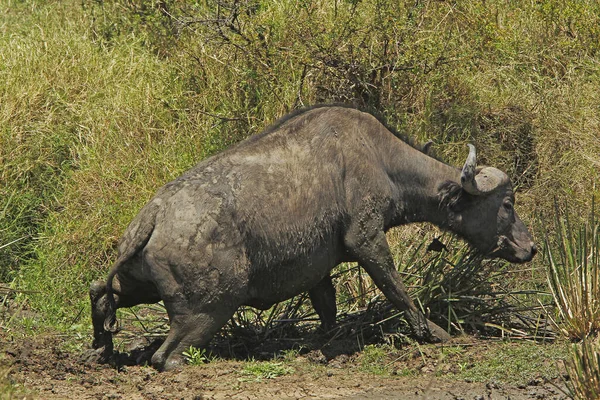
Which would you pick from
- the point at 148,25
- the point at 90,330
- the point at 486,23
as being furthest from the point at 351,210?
the point at 148,25

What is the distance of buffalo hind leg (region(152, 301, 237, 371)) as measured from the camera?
702 centimetres

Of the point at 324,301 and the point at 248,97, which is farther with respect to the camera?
the point at 248,97

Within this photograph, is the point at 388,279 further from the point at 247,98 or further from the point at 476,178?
the point at 247,98

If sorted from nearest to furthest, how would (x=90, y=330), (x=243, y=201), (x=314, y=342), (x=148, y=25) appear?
(x=243, y=201) → (x=314, y=342) → (x=90, y=330) → (x=148, y=25)

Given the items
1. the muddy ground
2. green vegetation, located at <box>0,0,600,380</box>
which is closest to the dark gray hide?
the muddy ground

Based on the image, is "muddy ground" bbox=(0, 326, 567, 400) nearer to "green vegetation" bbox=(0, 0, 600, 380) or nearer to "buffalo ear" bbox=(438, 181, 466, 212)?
"buffalo ear" bbox=(438, 181, 466, 212)

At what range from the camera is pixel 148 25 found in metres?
12.1

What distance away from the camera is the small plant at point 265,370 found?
704 cm

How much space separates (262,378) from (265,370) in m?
0.12

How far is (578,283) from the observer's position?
7254 mm

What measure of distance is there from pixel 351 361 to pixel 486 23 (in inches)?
213

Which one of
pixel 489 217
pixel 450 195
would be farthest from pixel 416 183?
pixel 489 217

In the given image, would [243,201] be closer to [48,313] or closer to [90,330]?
[90,330]

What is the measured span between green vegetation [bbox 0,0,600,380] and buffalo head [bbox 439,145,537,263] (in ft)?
3.69
